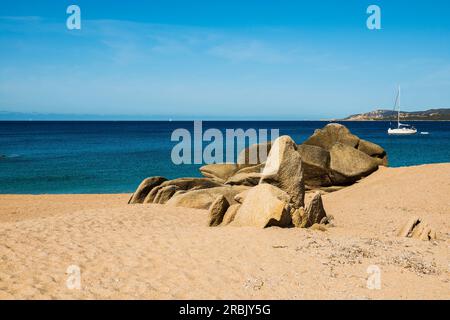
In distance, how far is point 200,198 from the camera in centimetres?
1941

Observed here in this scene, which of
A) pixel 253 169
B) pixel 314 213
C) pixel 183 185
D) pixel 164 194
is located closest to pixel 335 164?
pixel 253 169

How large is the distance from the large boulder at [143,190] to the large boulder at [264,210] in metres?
9.18

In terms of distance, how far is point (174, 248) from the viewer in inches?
462

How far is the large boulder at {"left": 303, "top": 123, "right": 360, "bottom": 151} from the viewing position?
2936 cm

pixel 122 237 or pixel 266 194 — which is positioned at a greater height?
pixel 266 194

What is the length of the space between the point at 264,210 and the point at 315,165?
1236 centimetres

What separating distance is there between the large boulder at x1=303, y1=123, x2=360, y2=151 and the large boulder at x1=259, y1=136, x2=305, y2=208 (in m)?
12.6

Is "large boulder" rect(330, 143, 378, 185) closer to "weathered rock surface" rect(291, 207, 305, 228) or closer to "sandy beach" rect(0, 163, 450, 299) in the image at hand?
"sandy beach" rect(0, 163, 450, 299)

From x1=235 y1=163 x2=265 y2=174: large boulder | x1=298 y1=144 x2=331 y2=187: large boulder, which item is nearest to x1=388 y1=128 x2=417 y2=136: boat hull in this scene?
x1=298 y1=144 x2=331 y2=187: large boulder

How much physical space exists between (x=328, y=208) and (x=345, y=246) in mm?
8803

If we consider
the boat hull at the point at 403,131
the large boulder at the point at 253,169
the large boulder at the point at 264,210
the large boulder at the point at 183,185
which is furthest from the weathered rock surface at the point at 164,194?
the boat hull at the point at 403,131

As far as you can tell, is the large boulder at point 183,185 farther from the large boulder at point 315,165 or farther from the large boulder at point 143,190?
the large boulder at point 315,165
